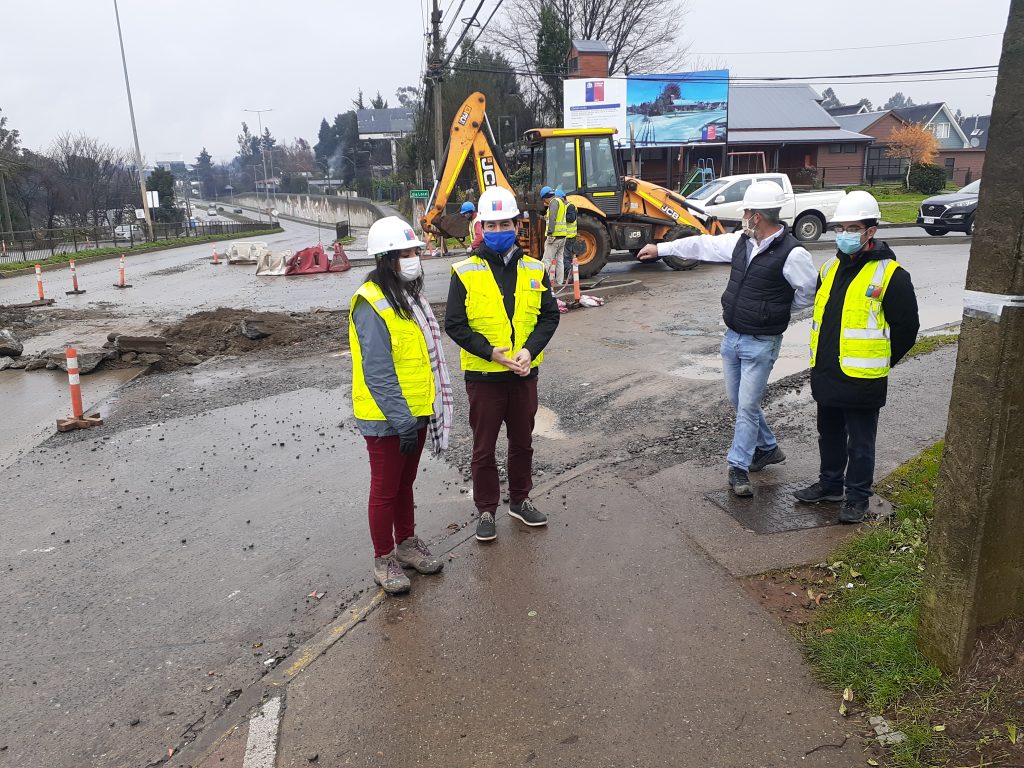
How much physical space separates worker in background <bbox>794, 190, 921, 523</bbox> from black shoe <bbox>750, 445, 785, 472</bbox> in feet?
2.81

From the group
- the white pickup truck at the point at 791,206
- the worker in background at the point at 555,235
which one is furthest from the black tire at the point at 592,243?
the white pickup truck at the point at 791,206

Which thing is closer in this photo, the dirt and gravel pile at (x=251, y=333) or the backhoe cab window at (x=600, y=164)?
the dirt and gravel pile at (x=251, y=333)

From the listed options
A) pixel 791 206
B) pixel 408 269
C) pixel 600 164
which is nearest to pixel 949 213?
pixel 791 206

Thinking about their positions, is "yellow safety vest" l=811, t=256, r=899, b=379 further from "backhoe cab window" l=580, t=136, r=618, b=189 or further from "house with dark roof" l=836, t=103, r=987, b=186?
"house with dark roof" l=836, t=103, r=987, b=186

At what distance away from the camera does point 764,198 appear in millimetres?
4730

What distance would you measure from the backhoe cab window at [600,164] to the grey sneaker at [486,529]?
1282 cm

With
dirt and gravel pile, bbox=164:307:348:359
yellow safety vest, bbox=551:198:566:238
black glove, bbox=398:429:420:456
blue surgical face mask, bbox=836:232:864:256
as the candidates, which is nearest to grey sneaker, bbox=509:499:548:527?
black glove, bbox=398:429:420:456

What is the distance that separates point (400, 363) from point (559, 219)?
32.4ft

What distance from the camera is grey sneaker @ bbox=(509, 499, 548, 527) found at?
4.76 meters

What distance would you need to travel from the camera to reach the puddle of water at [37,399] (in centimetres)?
769

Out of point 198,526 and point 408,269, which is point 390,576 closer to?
point 408,269

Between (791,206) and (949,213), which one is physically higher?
(791,206)

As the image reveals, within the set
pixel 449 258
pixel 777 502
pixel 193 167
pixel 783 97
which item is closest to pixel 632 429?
pixel 777 502

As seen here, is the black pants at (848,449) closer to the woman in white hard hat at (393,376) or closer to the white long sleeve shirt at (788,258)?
the white long sleeve shirt at (788,258)
